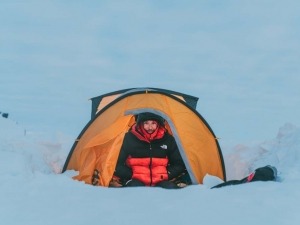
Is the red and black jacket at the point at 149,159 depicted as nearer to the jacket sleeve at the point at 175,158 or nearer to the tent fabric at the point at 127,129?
the jacket sleeve at the point at 175,158

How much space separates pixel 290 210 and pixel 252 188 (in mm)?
801

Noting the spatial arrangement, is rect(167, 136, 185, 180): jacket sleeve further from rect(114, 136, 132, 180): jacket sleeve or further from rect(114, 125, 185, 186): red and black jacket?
rect(114, 136, 132, 180): jacket sleeve

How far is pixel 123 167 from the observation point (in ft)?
26.7

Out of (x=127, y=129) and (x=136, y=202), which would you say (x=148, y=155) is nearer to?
(x=127, y=129)

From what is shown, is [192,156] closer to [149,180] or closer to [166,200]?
[149,180]

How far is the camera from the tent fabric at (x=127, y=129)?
7.98 m

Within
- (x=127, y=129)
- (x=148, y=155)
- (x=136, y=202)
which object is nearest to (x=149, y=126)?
(x=148, y=155)

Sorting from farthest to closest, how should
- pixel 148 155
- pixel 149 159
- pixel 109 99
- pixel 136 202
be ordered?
pixel 109 99 → pixel 148 155 → pixel 149 159 → pixel 136 202

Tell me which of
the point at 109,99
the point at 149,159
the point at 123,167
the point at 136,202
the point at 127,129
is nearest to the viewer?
the point at 136,202

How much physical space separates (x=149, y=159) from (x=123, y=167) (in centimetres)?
60

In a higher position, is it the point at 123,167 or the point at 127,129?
the point at 127,129

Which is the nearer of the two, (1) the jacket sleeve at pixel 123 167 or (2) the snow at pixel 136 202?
(2) the snow at pixel 136 202

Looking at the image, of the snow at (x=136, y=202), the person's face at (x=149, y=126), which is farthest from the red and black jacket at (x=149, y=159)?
the snow at (x=136, y=202)

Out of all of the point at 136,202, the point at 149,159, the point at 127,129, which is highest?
the point at 127,129
